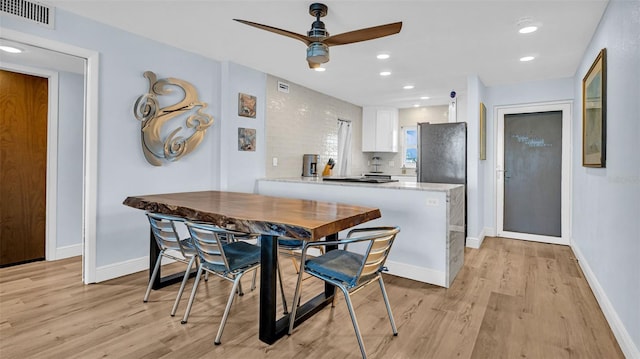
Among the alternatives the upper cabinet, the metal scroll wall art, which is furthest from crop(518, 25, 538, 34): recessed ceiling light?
the upper cabinet

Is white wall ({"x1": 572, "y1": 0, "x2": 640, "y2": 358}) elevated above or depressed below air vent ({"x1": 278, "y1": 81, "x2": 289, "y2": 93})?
below

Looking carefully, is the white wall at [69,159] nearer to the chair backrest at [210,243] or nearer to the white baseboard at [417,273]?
the chair backrest at [210,243]

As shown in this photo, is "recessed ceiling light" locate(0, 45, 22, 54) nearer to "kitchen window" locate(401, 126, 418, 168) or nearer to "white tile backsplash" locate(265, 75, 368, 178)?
"white tile backsplash" locate(265, 75, 368, 178)

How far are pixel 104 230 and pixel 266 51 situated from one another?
7.86 ft

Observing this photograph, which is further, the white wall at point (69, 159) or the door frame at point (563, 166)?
the door frame at point (563, 166)

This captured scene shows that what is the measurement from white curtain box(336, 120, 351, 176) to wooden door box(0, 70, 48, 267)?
429 centimetres

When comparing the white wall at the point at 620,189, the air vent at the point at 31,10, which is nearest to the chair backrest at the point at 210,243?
the air vent at the point at 31,10

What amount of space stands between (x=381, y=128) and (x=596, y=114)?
4.08 m

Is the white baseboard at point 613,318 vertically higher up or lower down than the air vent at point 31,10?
lower down

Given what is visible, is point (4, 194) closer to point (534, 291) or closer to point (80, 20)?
point (80, 20)

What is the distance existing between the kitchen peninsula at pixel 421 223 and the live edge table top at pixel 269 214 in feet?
3.34

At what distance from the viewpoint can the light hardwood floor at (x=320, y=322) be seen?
6.49 feet

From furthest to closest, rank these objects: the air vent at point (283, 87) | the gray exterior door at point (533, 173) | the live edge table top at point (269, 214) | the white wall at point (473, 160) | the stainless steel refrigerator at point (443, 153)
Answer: the gray exterior door at point (533, 173)
the air vent at point (283, 87)
the stainless steel refrigerator at point (443, 153)
the white wall at point (473, 160)
the live edge table top at point (269, 214)

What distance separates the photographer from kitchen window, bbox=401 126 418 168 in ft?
22.6
